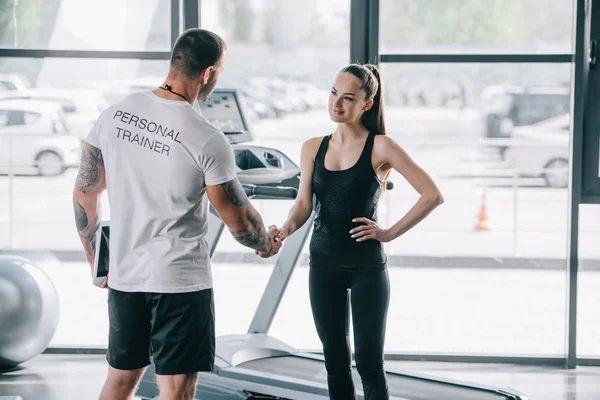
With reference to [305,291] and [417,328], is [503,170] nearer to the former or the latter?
[417,328]

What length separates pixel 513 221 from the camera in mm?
4598

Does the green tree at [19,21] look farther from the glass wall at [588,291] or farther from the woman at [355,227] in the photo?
the glass wall at [588,291]

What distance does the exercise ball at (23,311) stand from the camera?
379cm

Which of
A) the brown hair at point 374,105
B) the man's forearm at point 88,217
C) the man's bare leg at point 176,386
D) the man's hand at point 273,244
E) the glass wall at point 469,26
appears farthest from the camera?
the glass wall at point 469,26

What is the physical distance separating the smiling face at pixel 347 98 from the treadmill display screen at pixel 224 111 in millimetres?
934

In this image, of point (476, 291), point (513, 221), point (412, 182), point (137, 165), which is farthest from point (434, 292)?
point (137, 165)

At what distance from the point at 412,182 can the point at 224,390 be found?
54.5 inches

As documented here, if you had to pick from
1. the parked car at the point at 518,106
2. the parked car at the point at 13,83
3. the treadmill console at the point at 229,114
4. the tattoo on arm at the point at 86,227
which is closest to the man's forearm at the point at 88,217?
the tattoo on arm at the point at 86,227

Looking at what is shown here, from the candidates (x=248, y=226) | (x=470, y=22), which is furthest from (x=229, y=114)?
(x=470, y=22)

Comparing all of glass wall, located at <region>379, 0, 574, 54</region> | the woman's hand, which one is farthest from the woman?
glass wall, located at <region>379, 0, 574, 54</region>

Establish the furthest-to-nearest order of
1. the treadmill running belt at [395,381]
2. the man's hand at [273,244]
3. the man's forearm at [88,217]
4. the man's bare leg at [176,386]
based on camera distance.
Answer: the treadmill running belt at [395,381] < the man's hand at [273,244] < the man's forearm at [88,217] < the man's bare leg at [176,386]

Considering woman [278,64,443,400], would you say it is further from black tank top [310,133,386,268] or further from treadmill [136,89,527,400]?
treadmill [136,89,527,400]

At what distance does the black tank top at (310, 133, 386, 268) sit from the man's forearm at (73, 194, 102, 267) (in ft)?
2.37

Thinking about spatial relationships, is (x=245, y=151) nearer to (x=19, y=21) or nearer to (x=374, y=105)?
(x=374, y=105)
